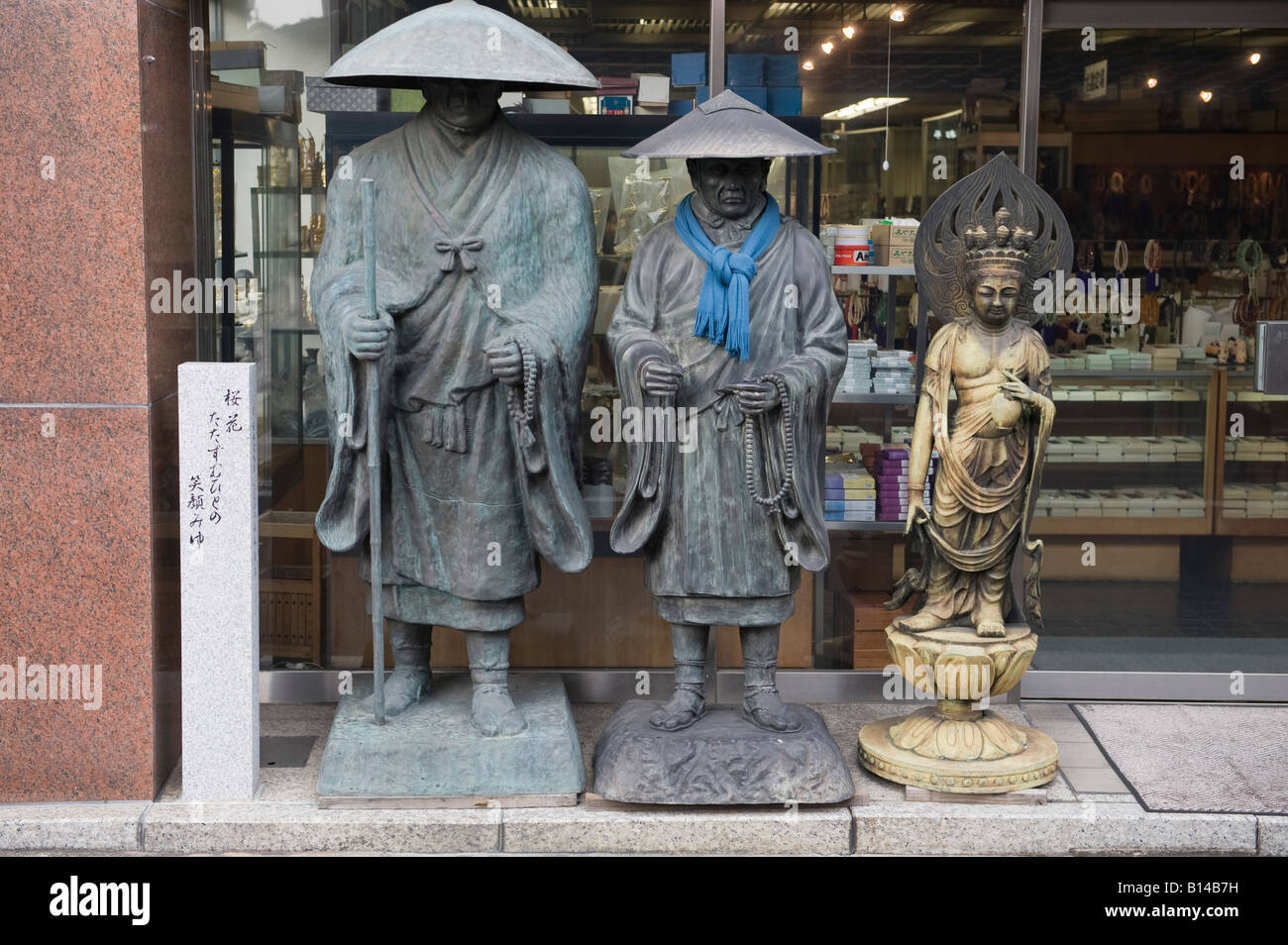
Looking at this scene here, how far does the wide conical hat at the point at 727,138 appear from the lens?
4.98 m

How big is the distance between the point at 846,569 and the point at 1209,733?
1.58 metres

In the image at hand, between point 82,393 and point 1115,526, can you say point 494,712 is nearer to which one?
point 82,393

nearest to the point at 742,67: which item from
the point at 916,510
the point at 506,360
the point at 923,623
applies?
the point at 506,360

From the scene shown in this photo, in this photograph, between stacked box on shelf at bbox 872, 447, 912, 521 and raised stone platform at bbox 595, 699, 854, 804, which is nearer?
raised stone platform at bbox 595, 699, 854, 804

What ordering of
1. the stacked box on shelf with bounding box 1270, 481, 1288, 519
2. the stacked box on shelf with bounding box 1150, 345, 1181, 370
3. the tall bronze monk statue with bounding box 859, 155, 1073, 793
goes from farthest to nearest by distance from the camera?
the stacked box on shelf with bounding box 1270, 481, 1288, 519
the stacked box on shelf with bounding box 1150, 345, 1181, 370
the tall bronze monk statue with bounding box 859, 155, 1073, 793

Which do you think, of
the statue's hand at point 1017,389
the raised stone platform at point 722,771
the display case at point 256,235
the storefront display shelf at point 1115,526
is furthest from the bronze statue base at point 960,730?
the display case at point 256,235

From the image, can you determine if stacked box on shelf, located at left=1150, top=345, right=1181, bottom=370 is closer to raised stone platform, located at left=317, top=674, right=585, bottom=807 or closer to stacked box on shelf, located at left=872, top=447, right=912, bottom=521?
stacked box on shelf, located at left=872, top=447, right=912, bottom=521

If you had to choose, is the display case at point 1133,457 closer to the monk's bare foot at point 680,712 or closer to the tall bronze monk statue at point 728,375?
the tall bronze monk statue at point 728,375

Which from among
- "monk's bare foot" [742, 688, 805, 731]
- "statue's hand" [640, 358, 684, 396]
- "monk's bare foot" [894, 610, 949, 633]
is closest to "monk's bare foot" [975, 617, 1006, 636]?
"monk's bare foot" [894, 610, 949, 633]

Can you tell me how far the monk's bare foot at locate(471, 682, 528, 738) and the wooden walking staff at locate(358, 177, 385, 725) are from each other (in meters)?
0.34

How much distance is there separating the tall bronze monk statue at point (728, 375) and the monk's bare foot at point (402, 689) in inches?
38.3

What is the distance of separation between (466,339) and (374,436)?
0.47 meters

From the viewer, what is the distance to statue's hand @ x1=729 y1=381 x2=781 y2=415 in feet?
16.4
